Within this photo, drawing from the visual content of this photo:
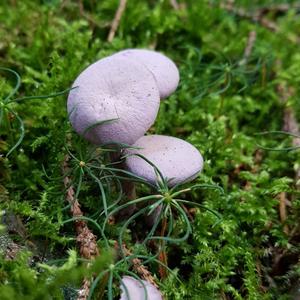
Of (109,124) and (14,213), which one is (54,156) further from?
(109,124)

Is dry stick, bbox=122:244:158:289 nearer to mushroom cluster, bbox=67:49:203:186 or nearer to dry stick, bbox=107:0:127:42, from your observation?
mushroom cluster, bbox=67:49:203:186

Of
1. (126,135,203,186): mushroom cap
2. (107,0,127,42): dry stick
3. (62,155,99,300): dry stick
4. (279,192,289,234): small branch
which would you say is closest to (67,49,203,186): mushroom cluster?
(126,135,203,186): mushroom cap

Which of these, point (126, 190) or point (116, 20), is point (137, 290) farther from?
point (116, 20)

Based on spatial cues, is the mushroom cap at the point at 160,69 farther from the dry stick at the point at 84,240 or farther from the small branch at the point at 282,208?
the small branch at the point at 282,208

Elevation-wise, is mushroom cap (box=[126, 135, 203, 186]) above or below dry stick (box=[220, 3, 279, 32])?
above

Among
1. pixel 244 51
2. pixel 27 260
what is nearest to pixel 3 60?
pixel 27 260

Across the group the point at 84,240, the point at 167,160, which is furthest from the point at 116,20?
the point at 84,240

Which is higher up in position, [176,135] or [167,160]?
[167,160]
